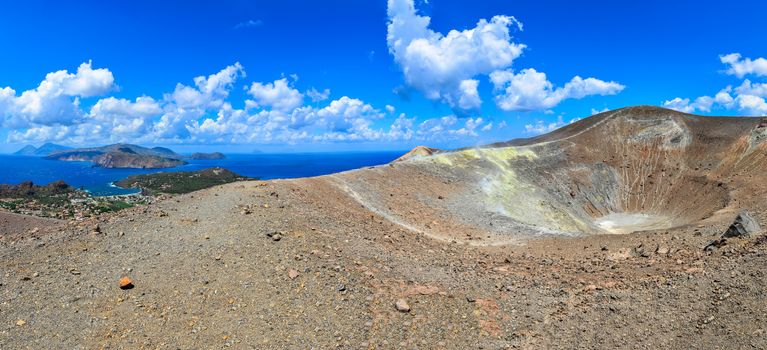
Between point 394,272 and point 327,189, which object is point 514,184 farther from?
point 394,272

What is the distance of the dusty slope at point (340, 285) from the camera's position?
10797 mm

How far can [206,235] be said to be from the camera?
51.1 ft

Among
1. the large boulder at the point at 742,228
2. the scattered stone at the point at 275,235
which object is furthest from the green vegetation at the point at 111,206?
the large boulder at the point at 742,228

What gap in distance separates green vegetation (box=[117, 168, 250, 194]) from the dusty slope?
94.6m

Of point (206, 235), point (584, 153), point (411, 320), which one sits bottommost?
point (411, 320)

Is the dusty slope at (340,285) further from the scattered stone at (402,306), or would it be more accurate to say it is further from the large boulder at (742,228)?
the large boulder at (742,228)

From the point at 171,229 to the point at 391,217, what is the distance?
11321 millimetres

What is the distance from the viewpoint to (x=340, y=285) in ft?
42.4

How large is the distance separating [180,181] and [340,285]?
388 feet

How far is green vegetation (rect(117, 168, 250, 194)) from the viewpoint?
10717 centimetres

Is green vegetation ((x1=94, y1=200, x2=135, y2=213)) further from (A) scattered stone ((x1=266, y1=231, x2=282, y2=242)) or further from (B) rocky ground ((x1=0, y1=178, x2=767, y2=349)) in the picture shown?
(A) scattered stone ((x1=266, y1=231, x2=282, y2=242))

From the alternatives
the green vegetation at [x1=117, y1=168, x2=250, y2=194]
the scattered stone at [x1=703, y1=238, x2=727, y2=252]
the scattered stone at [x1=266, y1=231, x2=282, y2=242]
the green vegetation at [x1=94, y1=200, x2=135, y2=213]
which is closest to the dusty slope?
the scattered stone at [x1=266, y1=231, x2=282, y2=242]

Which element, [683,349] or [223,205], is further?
[223,205]

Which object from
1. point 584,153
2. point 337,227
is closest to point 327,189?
point 337,227
